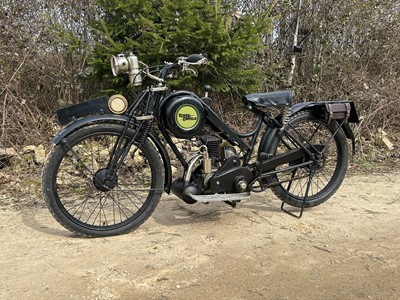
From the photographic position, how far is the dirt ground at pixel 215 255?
2.63 m

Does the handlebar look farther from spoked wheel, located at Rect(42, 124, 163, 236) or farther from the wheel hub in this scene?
the wheel hub

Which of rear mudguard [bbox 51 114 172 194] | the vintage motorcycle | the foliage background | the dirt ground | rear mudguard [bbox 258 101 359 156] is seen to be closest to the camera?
the dirt ground

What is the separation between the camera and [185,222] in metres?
3.81

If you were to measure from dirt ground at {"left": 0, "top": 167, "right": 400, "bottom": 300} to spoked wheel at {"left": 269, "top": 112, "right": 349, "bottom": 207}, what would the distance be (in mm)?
168

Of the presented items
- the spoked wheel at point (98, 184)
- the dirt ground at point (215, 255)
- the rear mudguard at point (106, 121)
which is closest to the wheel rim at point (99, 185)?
the spoked wheel at point (98, 184)

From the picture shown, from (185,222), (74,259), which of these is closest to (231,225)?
(185,222)

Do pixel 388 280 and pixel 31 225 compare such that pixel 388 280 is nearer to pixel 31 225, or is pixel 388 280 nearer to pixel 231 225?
pixel 231 225

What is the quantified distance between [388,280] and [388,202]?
5.85ft

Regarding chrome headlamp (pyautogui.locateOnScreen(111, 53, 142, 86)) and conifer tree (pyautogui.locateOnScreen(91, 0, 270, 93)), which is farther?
conifer tree (pyautogui.locateOnScreen(91, 0, 270, 93))

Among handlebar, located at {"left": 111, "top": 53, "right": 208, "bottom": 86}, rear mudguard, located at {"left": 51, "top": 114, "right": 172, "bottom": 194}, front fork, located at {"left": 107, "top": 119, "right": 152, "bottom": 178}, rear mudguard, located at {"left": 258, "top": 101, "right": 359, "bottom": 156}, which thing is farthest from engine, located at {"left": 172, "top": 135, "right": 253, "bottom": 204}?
handlebar, located at {"left": 111, "top": 53, "right": 208, "bottom": 86}

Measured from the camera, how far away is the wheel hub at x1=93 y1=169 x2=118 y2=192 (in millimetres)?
3350

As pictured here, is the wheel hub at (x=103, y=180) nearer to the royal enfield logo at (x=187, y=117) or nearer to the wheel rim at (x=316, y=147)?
the royal enfield logo at (x=187, y=117)

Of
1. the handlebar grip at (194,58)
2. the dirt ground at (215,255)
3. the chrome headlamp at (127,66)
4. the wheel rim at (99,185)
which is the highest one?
the handlebar grip at (194,58)

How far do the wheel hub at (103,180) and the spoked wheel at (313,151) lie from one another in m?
1.43
